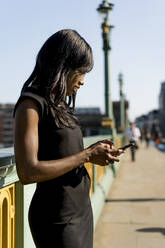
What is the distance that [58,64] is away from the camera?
1.52 metres

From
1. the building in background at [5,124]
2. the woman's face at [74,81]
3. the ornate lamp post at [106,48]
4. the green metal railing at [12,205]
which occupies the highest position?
the ornate lamp post at [106,48]

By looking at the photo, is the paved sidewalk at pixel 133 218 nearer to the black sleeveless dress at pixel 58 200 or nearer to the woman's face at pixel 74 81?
the black sleeveless dress at pixel 58 200

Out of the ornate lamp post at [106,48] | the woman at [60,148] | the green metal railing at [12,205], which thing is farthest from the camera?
the ornate lamp post at [106,48]

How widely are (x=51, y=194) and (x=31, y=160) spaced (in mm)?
251

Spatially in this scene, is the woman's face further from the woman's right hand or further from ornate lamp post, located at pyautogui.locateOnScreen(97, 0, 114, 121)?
ornate lamp post, located at pyautogui.locateOnScreen(97, 0, 114, 121)

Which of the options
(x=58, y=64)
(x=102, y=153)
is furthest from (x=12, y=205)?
(x=58, y=64)

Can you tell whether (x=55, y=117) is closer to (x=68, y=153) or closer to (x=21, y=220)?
(x=68, y=153)

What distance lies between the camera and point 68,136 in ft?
5.04

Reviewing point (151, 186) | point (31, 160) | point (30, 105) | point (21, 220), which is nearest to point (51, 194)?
point (31, 160)

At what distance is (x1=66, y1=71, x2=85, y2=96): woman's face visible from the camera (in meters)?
1.58

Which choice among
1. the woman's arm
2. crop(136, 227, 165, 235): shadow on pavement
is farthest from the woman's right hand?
crop(136, 227, 165, 235): shadow on pavement

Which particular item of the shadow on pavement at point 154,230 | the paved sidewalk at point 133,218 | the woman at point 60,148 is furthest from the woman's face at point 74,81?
the shadow on pavement at point 154,230

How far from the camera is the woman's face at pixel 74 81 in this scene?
1.58 metres

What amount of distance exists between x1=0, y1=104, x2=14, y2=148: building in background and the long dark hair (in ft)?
519
